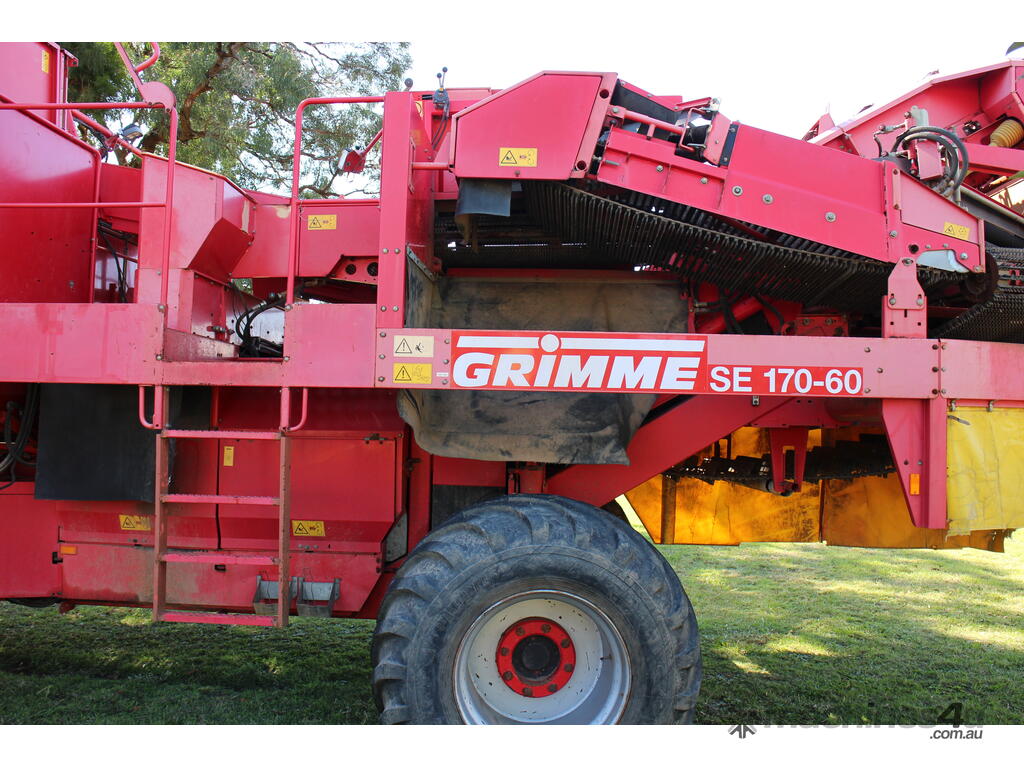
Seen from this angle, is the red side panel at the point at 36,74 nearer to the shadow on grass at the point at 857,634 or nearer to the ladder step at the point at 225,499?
the ladder step at the point at 225,499

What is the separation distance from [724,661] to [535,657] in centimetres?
212

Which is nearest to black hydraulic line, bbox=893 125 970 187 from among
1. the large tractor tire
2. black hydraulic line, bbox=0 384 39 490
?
the large tractor tire

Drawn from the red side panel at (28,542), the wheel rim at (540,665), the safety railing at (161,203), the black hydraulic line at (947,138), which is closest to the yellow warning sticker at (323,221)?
the safety railing at (161,203)

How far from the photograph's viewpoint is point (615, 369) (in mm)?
2928

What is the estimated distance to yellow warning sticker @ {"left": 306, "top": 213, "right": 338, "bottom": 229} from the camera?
3900 mm

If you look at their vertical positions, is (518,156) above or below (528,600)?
above

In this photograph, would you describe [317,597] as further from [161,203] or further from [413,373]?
[161,203]

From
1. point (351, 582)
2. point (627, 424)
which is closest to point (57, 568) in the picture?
point (351, 582)

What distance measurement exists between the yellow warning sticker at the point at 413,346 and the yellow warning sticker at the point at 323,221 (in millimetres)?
1263

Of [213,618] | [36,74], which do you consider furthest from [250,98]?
[213,618]

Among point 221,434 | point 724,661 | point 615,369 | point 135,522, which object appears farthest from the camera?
point 724,661

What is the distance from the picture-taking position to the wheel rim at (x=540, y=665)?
3.08m

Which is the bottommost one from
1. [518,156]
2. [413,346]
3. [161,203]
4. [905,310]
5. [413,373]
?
[413,373]

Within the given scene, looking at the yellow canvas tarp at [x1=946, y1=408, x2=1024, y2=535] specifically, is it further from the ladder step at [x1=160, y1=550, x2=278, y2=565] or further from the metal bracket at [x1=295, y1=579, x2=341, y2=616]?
the ladder step at [x1=160, y1=550, x2=278, y2=565]
